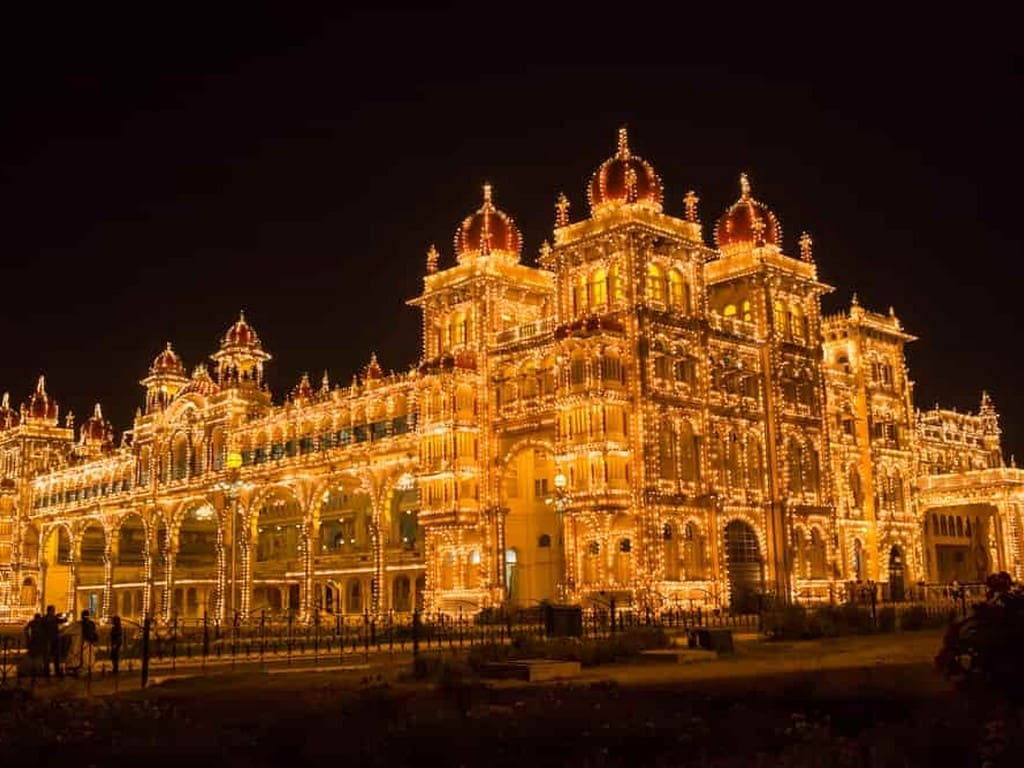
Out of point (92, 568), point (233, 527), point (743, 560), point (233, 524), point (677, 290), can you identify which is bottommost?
point (743, 560)

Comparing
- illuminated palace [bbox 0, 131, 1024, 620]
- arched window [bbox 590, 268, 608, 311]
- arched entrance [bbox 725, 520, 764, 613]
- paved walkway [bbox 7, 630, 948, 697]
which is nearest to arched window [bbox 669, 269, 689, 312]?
illuminated palace [bbox 0, 131, 1024, 620]

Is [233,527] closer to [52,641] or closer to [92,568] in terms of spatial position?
[92,568]

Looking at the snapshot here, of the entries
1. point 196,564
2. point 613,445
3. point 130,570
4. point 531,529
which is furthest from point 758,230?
point 130,570

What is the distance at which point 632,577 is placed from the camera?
49500 mm

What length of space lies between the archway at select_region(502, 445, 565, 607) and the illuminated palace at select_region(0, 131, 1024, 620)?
0.41 feet

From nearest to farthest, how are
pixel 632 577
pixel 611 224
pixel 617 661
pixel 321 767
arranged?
pixel 321 767 < pixel 617 661 < pixel 632 577 < pixel 611 224

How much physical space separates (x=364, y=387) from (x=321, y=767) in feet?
193

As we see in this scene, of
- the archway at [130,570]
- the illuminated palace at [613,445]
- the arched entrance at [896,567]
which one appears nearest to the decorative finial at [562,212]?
the illuminated palace at [613,445]

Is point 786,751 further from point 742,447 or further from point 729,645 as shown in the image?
point 742,447

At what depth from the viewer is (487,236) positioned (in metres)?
59.8

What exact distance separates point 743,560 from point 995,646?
147 ft

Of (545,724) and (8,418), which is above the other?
(8,418)

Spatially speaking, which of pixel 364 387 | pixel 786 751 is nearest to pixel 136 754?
pixel 786 751

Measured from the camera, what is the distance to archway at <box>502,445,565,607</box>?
5828 centimetres
